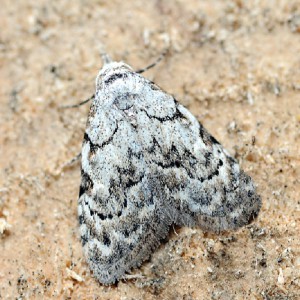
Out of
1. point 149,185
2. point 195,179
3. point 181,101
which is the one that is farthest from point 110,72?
point 195,179

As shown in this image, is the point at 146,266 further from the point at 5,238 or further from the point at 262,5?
the point at 262,5

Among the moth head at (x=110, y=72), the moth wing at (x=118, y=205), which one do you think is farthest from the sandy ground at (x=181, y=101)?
the moth head at (x=110, y=72)

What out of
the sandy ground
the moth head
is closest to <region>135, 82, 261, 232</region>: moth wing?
the sandy ground

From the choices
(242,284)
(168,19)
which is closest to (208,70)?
(168,19)

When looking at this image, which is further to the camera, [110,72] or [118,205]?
[110,72]

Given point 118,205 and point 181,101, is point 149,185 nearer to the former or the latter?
point 118,205
